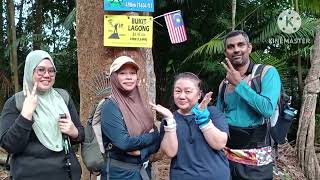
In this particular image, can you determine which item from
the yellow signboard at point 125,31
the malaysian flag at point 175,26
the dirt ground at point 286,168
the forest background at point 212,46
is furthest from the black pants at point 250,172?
the forest background at point 212,46

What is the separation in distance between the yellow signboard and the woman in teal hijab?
2.46 feet

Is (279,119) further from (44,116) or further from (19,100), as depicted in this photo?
(19,100)

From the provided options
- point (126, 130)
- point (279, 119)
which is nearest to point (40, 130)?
point (126, 130)

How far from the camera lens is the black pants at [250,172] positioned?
3387mm

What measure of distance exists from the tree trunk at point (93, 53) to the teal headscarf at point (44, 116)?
0.77 m

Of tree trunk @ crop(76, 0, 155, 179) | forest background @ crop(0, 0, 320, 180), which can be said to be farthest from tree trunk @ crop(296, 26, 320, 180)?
tree trunk @ crop(76, 0, 155, 179)

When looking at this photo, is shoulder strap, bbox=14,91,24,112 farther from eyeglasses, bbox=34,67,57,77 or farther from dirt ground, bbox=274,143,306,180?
dirt ground, bbox=274,143,306,180

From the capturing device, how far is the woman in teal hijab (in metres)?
3.10

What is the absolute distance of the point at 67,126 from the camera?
3.24 m

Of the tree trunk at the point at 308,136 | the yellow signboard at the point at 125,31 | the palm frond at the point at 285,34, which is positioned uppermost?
the palm frond at the point at 285,34

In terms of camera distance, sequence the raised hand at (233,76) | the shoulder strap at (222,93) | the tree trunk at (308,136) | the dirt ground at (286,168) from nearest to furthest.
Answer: the raised hand at (233,76)
the shoulder strap at (222,93)
the dirt ground at (286,168)
the tree trunk at (308,136)

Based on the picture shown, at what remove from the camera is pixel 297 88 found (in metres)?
9.86

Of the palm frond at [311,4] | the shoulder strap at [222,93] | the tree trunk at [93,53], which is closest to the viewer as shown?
the shoulder strap at [222,93]

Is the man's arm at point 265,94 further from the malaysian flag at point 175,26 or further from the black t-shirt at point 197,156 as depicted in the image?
the malaysian flag at point 175,26
